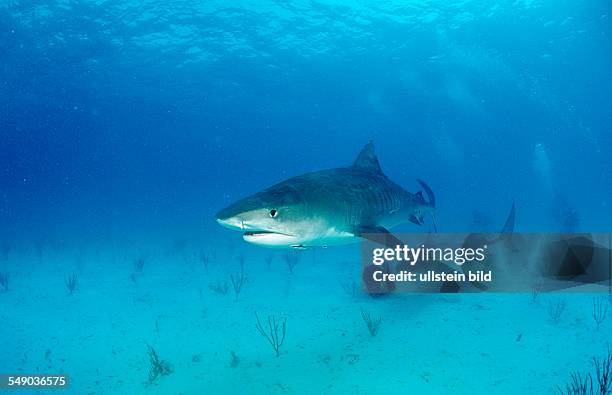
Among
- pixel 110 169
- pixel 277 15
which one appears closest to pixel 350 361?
pixel 277 15

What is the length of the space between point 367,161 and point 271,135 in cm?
6499

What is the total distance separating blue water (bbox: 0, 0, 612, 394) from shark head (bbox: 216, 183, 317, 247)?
258 centimetres

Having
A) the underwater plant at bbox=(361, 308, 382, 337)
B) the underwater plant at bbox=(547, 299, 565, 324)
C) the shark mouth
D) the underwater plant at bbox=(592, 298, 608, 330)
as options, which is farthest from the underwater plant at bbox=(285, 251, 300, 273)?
the shark mouth

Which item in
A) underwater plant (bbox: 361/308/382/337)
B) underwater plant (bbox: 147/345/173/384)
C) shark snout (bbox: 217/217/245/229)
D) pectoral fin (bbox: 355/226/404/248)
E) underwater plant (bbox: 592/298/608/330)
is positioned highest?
shark snout (bbox: 217/217/245/229)

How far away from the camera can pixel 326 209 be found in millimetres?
4824

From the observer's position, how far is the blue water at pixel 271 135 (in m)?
6.19

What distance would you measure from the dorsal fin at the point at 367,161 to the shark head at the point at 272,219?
2795mm

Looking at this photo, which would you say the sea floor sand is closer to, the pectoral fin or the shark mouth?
the pectoral fin

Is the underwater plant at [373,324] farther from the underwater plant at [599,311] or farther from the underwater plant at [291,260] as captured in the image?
the underwater plant at [291,260]

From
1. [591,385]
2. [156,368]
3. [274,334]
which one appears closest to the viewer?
[591,385]

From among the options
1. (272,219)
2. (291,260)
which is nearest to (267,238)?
(272,219)

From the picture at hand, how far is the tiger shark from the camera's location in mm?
3887

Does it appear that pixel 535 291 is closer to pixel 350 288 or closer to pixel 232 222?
pixel 350 288

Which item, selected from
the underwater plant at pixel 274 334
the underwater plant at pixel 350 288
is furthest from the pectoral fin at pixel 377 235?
the underwater plant at pixel 350 288
